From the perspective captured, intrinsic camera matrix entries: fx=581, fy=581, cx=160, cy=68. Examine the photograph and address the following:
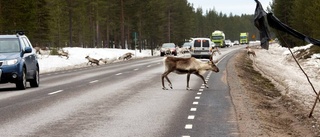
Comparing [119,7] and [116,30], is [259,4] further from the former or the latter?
[116,30]

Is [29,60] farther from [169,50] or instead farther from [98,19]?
[98,19]

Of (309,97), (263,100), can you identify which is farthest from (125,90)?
(309,97)

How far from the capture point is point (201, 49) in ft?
151

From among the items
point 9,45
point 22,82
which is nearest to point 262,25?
point 22,82

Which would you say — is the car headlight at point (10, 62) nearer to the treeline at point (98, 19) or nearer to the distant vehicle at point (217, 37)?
the treeline at point (98, 19)

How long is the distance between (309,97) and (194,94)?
14.3 feet

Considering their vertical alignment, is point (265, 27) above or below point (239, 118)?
above

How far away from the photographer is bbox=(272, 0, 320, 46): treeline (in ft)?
212

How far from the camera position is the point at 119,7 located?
269 ft

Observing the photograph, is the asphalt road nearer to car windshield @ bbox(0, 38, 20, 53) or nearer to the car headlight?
the car headlight

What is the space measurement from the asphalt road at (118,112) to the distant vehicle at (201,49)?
26230 millimetres

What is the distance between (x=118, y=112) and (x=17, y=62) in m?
7.06

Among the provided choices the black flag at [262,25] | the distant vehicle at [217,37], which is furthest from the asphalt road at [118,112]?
the distant vehicle at [217,37]

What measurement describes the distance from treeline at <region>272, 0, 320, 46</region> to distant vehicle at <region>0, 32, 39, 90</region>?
73.3 feet
